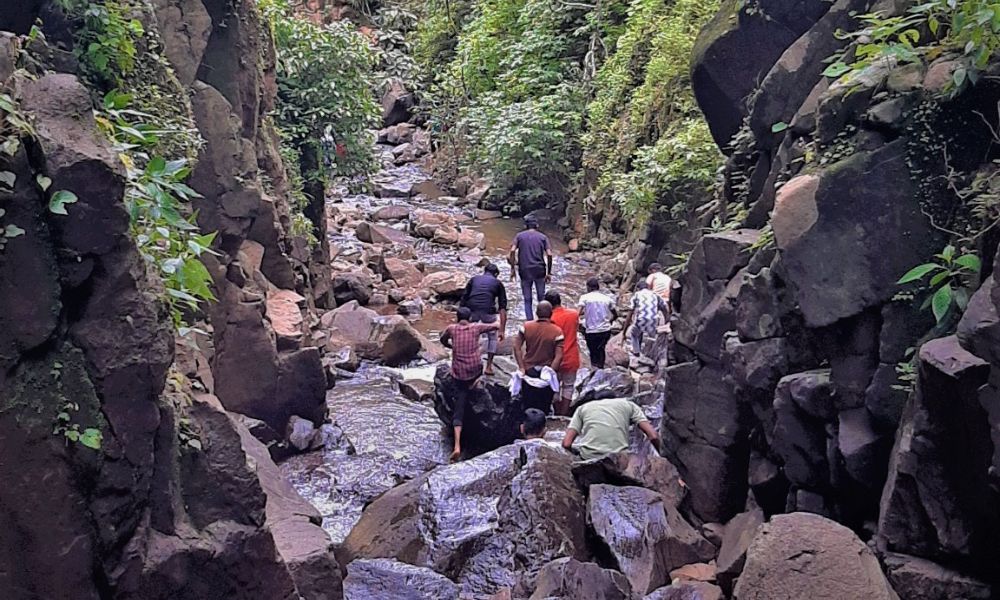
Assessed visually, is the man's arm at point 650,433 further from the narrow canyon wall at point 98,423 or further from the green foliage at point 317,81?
the green foliage at point 317,81

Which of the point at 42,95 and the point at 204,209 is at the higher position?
the point at 42,95

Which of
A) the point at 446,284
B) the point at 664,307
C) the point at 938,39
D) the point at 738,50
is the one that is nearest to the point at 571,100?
the point at 446,284

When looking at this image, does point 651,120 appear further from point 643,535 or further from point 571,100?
point 643,535

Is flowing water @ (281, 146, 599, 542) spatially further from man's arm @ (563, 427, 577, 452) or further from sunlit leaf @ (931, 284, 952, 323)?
sunlit leaf @ (931, 284, 952, 323)

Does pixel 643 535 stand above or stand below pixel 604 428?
below

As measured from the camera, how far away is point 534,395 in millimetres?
10266

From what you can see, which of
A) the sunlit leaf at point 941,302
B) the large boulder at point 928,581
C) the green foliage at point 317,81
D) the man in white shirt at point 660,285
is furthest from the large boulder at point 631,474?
the green foliage at point 317,81

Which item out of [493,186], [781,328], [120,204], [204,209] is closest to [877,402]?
[781,328]

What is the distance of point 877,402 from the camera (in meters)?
5.65

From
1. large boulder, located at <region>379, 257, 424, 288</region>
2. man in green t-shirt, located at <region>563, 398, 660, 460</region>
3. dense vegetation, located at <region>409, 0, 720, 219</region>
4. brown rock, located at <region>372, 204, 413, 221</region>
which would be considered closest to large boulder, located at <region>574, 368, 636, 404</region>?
man in green t-shirt, located at <region>563, 398, 660, 460</region>

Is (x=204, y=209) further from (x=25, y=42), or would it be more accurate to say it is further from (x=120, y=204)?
(x=120, y=204)

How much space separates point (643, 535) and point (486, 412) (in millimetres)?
3060

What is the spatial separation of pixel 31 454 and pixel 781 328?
498 cm

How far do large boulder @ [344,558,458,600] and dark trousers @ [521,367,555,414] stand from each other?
3.47m
